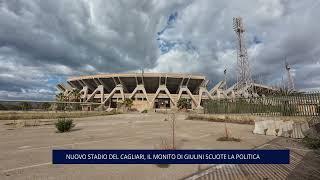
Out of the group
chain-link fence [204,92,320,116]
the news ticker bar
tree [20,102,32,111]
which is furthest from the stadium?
the news ticker bar

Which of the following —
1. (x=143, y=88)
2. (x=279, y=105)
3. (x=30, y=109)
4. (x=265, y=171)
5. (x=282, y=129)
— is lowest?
(x=265, y=171)

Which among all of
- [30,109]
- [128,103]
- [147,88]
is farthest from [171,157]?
[147,88]

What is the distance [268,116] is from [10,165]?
2054cm

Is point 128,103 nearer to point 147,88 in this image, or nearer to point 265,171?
point 147,88

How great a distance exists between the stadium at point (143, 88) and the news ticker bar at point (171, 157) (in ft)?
256

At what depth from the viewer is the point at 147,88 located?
99.8 metres

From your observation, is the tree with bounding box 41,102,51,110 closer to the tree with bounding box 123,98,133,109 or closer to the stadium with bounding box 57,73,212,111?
the tree with bounding box 123,98,133,109

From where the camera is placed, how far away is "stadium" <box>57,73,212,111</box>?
3487 inches

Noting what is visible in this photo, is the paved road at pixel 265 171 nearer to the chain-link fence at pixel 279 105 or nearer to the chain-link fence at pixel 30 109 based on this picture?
the chain-link fence at pixel 279 105

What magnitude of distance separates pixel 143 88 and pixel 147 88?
34.0 ft

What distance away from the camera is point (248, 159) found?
712cm

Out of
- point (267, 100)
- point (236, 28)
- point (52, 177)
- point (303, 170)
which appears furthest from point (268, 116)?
point (236, 28)

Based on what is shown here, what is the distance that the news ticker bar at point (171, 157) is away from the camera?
278 inches

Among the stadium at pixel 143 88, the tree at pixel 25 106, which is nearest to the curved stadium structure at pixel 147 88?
the stadium at pixel 143 88
